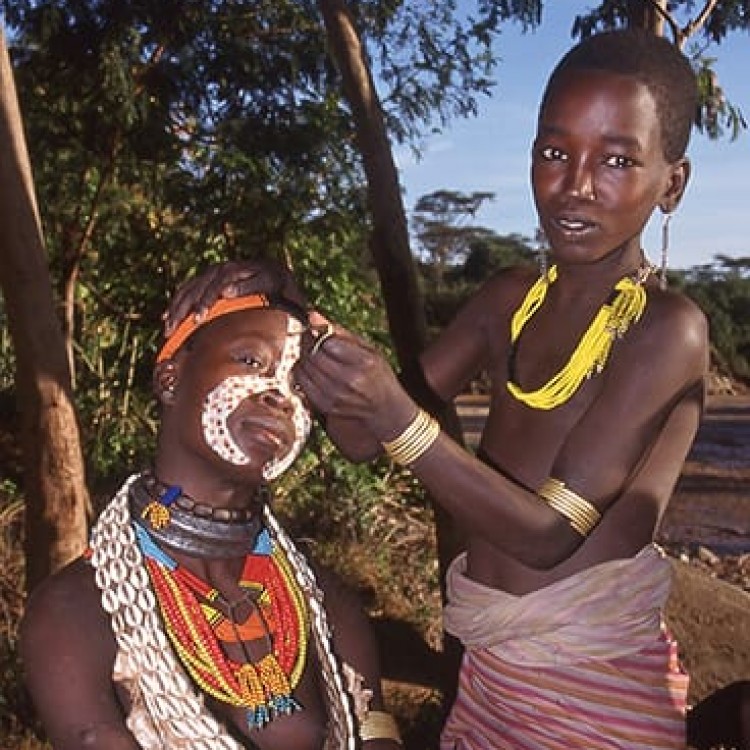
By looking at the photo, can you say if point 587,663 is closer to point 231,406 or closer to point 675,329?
point 675,329

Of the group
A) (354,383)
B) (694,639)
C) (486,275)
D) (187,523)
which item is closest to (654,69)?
(354,383)

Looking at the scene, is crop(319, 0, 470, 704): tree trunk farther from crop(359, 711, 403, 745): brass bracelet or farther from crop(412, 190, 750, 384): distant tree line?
crop(412, 190, 750, 384): distant tree line

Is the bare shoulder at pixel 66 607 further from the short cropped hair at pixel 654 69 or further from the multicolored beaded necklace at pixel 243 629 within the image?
the short cropped hair at pixel 654 69

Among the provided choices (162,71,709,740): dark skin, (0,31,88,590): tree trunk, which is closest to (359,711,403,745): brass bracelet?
(162,71,709,740): dark skin

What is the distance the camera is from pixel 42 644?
1801mm

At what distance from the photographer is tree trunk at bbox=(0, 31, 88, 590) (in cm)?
470

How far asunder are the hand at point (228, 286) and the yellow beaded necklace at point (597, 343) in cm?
48

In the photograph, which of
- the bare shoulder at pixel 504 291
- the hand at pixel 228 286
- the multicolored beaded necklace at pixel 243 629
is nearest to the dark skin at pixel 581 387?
the bare shoulder at pixel 504 291

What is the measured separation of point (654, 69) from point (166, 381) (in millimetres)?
1027

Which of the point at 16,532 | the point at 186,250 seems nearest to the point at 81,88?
the point at 186,250

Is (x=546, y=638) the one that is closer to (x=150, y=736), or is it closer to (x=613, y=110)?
(x=150, y=736)

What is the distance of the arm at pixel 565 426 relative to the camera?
181 centimetres

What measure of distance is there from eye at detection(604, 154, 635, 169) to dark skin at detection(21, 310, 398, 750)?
2.07 feet

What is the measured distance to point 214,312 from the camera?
79.3 inches
